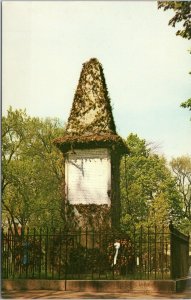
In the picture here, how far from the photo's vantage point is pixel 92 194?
559 inches

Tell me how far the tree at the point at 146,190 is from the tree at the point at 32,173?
2849mm

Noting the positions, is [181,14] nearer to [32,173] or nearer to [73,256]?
[73,256]

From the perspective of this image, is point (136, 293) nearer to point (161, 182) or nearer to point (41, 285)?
point (41, 285)

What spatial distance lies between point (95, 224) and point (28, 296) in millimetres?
4032

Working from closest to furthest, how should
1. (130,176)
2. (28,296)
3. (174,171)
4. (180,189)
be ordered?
(28,296) < (174,171) < (180,189) < (130,176)

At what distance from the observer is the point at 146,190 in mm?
22234

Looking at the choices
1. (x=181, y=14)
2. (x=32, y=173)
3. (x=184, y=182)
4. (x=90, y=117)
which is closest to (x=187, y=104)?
(x=181, y=14)

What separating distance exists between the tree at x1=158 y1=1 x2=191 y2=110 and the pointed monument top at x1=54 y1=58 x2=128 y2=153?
3277 millimetres

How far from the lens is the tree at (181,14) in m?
11.4

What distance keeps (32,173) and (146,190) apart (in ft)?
17.5

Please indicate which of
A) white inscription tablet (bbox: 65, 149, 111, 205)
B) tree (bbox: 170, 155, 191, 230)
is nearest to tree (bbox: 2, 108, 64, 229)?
white inscription tablet (bbox: 65, 149, 111, 205)

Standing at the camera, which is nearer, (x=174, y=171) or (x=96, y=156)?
Result: (x=96, y=156)

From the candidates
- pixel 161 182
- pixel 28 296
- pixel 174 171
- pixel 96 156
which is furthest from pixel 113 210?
pixel 161 182

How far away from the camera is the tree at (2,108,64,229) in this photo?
18469 mm
